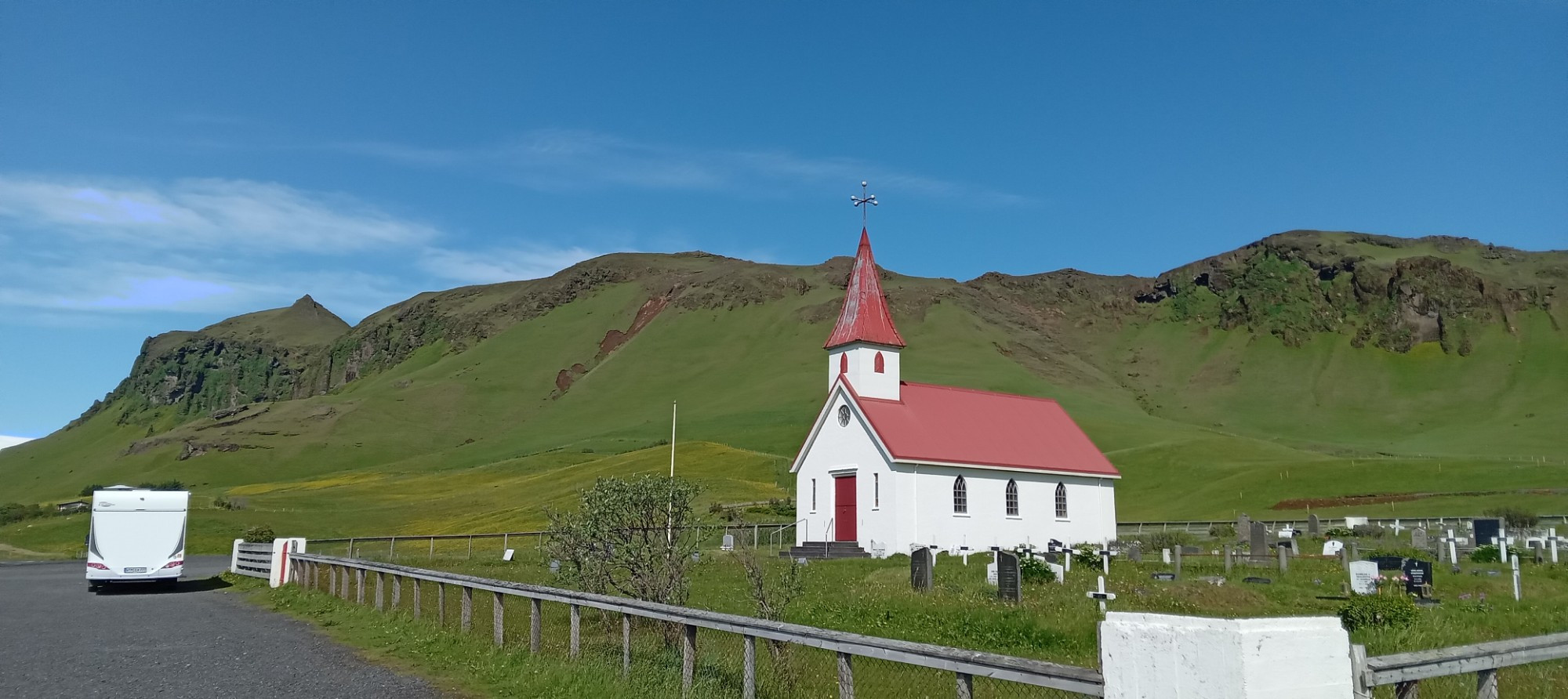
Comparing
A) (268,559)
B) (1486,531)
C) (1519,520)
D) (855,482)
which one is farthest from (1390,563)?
(268,559)

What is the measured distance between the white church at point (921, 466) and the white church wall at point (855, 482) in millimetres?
53

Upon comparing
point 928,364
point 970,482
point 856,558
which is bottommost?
point 856,558

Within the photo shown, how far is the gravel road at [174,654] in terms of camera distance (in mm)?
12086

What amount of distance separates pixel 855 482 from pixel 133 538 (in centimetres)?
2435

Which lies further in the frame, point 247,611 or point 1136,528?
point 1136,528

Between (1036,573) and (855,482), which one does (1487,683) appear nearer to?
(1036,573)

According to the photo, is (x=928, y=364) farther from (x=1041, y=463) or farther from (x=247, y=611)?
(x=247, y=611)

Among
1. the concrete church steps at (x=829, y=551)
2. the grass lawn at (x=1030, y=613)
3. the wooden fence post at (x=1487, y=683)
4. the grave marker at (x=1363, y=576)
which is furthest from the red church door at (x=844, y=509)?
the wooden fence post at (x=1487, y=683)

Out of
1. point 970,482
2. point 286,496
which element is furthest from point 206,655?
point 286,496

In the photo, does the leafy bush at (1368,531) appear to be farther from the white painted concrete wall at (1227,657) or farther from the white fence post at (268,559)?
the white painted concrete wall at (1227,657)

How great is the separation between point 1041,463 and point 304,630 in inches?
1275

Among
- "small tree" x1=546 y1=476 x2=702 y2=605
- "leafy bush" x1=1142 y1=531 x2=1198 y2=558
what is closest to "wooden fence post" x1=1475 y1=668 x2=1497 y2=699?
"small tree" x1=546 y1=476 x2=702 y2=605

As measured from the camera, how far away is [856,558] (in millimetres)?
36781

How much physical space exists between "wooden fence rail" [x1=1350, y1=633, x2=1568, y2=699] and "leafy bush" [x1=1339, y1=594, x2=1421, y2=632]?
836 cm
